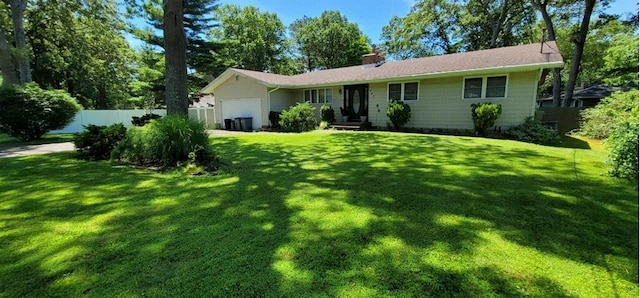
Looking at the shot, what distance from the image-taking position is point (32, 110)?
10195mm

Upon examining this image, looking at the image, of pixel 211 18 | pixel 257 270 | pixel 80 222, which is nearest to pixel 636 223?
pixel 257 270

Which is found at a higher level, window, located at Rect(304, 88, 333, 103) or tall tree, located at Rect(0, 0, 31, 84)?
tall tree, located at Rect(0, 0, 31, 84)

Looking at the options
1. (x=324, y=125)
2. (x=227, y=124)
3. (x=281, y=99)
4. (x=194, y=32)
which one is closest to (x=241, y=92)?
(x=227, y=124)

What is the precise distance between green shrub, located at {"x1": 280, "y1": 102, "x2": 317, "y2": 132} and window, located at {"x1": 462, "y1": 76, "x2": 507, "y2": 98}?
22.6ft

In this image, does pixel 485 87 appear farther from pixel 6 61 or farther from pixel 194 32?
pixel 194 32

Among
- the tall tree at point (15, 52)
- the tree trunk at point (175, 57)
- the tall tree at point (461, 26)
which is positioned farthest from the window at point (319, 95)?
the tall tree at point (461, 26)

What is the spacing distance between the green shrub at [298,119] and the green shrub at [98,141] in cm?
751

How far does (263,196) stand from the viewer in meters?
4.05

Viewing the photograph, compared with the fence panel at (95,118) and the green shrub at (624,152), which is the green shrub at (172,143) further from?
the fence panel at (95,118)

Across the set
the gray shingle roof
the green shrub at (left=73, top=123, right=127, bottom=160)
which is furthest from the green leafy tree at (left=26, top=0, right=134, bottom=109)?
the green shrub at (left=73, top=123, right=127, bottom=160)

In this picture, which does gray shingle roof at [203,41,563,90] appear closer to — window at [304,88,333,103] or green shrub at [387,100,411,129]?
window at [304,88,333,103]

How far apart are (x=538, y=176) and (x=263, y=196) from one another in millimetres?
4549

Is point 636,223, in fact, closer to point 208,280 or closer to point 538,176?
point 538,176

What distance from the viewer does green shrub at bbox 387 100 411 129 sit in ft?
42.1
